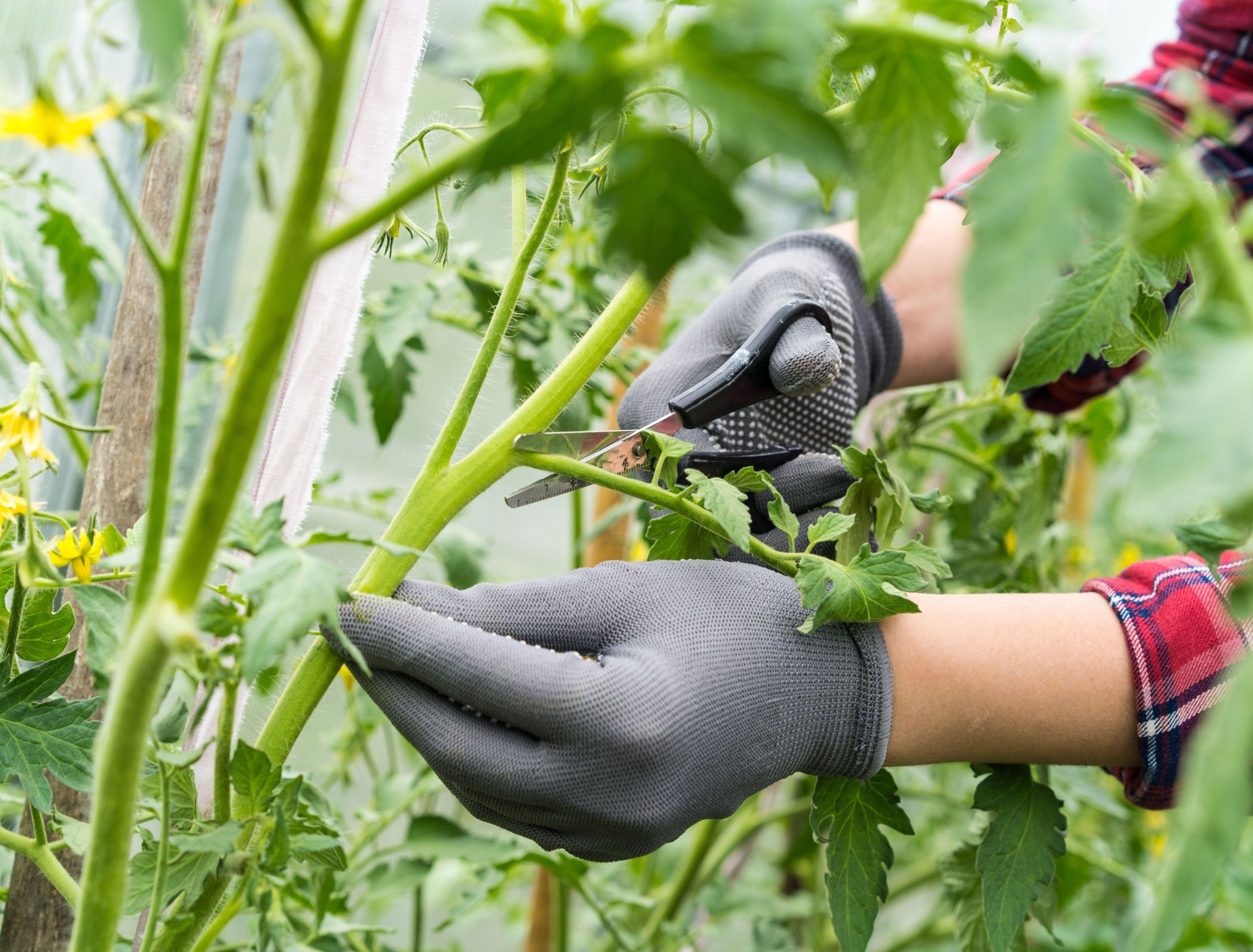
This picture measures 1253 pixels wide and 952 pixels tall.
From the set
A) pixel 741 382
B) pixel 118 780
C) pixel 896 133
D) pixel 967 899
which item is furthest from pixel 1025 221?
pixel 967 899

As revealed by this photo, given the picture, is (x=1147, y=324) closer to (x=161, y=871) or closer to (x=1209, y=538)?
(x=1209, y=538)

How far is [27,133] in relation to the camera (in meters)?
0.27

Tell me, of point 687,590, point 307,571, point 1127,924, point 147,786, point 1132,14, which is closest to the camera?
point 307,571

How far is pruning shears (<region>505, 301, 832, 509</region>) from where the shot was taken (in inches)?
22.1

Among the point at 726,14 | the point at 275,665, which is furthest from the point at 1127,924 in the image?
the point at 726,14

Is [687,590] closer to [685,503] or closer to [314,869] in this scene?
[685,503]

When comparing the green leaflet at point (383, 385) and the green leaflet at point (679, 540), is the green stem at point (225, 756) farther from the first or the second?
the green leaflet at point (383, 385)

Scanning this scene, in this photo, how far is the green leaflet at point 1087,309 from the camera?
42 cm

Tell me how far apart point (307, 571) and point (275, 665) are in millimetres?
171

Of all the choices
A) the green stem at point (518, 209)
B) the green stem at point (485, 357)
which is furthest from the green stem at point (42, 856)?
the green stem at point (518, 209)

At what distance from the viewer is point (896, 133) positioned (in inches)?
10.5

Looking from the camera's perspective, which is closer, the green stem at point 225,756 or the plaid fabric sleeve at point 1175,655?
the green stem at point 225,756

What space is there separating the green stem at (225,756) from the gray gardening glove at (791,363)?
Answer: 0.36m

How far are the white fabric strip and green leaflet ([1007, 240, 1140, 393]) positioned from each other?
32cm
